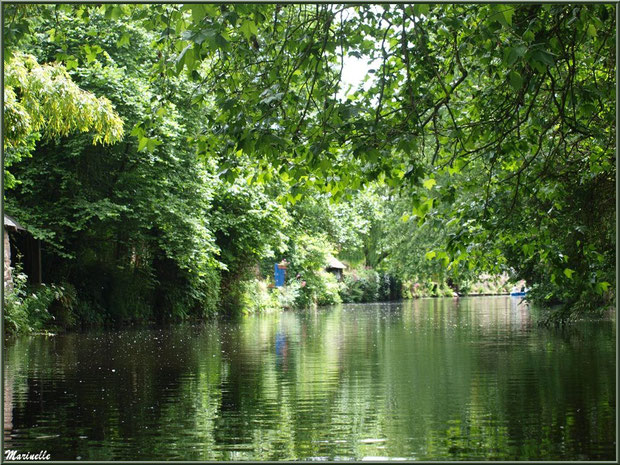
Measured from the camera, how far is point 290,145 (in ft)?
26.8

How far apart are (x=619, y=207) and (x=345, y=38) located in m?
3.21

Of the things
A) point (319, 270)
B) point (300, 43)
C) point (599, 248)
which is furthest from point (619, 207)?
point (319, 270)

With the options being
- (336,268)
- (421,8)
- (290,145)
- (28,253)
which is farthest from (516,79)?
(336,268)

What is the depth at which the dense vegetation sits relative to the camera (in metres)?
7.50

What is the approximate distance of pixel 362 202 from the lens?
53219 millimetres

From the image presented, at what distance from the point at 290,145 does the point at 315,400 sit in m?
3.01

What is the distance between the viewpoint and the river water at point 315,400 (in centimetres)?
647

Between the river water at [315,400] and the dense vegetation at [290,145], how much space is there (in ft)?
5.21

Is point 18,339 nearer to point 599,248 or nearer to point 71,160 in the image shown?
point 71,160

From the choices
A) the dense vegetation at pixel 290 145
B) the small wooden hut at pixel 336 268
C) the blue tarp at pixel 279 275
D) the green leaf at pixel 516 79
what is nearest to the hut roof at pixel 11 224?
the dense vegetation at pixel 290 145

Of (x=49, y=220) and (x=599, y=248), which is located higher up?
(x=49, y=220)

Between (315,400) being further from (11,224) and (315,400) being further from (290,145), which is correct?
(11,224)

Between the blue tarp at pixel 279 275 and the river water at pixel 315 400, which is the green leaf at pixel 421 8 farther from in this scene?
the blue tarp at pixel 279 275

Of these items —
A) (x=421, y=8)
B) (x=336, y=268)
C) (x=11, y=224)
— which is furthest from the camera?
(x=336, y=268)
